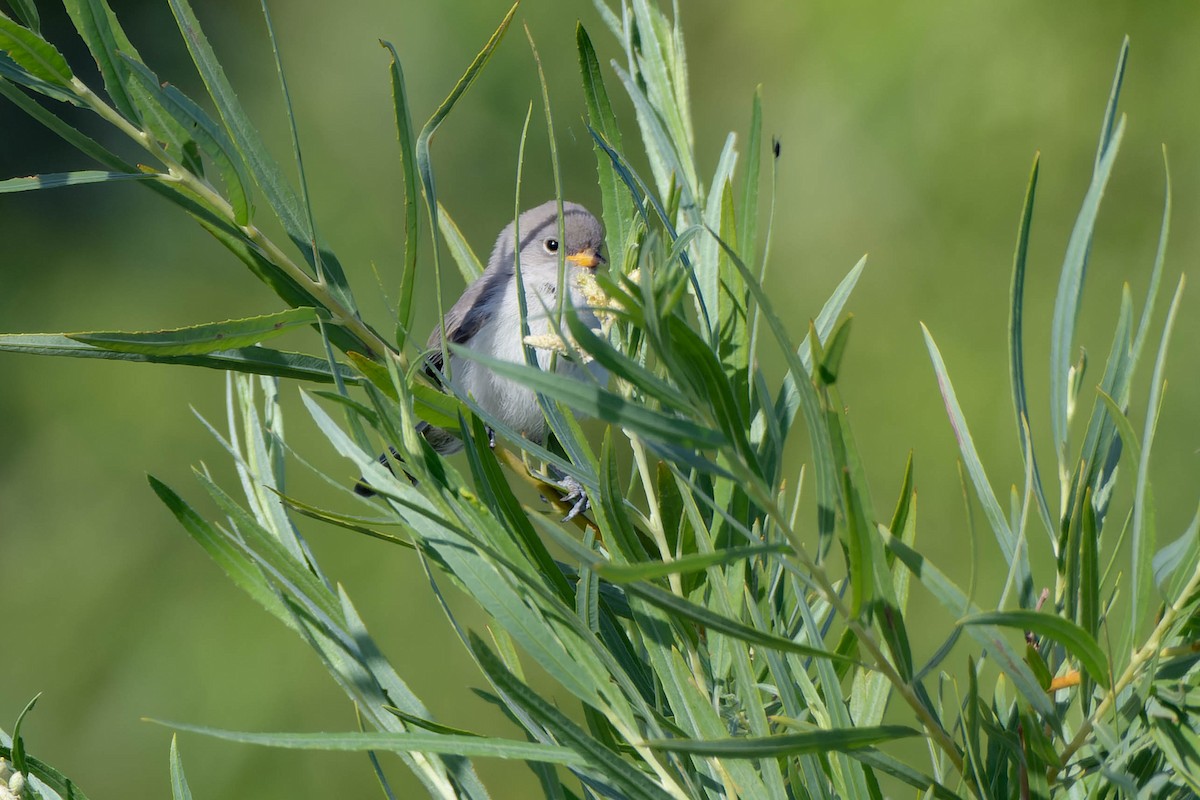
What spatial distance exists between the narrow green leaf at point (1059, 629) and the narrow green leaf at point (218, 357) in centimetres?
23

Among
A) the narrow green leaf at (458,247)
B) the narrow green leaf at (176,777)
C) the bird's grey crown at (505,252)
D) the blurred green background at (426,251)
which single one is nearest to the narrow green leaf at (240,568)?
the narrow green leaf at (176,777)

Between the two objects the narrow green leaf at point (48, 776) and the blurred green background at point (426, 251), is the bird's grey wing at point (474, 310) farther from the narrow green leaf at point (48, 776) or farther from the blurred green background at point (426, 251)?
the narrow green leaf at point (48, 776)

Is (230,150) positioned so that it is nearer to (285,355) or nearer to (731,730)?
(285,355)

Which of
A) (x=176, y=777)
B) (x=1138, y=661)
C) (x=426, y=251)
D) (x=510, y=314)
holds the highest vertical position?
(x=426, y=251)

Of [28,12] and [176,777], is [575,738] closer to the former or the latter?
[176,777]

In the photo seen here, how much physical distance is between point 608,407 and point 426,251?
3.24ft

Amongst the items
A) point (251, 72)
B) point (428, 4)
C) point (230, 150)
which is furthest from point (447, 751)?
point (251, 72)

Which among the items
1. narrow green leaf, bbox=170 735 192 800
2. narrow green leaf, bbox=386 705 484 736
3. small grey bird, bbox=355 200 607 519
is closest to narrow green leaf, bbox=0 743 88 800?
narrow green leaf, bbox=170 735 192 800

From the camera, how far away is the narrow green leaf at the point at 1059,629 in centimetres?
25

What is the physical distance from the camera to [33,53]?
33cm

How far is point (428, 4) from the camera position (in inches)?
51.2

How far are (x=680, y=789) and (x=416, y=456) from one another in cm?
14

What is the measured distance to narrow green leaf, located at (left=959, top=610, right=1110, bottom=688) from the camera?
25 cm

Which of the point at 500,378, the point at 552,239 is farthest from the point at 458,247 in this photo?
the point at 552,239
